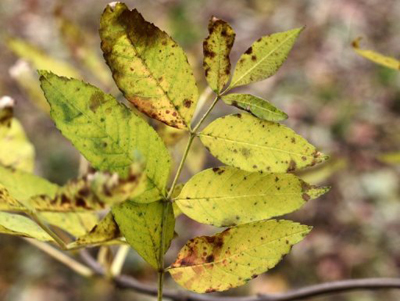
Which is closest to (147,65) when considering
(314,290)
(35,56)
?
(314,290)

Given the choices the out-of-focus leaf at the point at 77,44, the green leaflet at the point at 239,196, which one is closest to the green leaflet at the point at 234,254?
the green leaflet at the point at 239,196

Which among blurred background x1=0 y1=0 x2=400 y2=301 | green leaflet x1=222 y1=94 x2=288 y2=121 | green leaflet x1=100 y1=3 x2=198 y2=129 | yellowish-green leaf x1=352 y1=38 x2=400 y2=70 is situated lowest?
green leaflet x1=222 y1=94 x2=288 y2=121

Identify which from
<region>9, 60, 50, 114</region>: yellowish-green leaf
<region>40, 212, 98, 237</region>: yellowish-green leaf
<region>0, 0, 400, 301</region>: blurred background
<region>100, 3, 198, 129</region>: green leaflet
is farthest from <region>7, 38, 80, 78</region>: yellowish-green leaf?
<region>0, 0, 400, 301</region>: blurred background

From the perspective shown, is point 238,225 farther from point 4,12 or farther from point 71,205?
point 4,12

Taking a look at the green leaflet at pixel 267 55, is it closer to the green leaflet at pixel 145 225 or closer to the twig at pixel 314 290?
the green leaflet at pixel 145 225

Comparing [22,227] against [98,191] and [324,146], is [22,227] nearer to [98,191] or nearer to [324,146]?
[98,191]

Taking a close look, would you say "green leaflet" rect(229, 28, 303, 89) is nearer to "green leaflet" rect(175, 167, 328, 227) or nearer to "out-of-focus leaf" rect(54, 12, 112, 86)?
"green leaflet" rect(175, 167, 328, 227)
